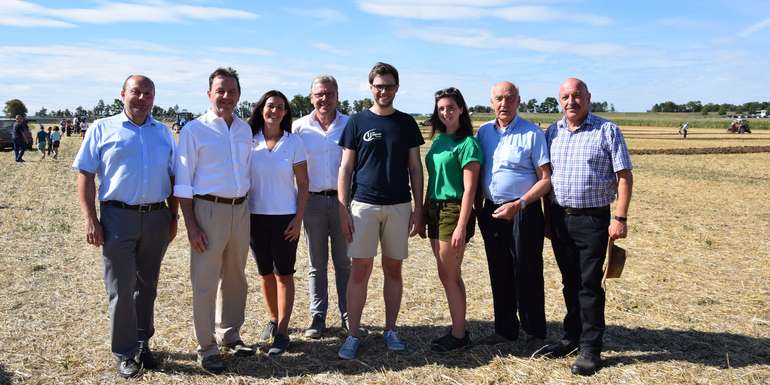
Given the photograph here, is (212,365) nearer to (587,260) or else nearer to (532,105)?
(587,260)

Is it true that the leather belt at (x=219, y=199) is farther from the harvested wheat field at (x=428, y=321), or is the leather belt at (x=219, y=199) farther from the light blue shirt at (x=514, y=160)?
the light blue shirt at (x=514, y=160)

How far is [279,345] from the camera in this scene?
4883mm

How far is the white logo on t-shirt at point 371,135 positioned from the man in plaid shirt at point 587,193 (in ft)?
4.46

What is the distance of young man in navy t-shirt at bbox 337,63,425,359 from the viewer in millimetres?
4566

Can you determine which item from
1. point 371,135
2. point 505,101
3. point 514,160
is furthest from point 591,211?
point 371,135

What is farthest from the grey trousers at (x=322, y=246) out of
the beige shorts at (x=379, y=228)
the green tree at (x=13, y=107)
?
the green tree at (x=13, y=107)

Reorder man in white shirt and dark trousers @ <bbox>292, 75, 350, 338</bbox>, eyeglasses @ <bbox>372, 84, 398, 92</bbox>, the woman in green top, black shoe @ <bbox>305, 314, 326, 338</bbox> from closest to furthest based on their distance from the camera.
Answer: eyeglasses @ <bbox>372, 84, 398, 92</bbox> → the woman in green top → man in white shirt and dark trousers @ <bbox>292, 75, 350, 338</bbox> → black shoe @ <bbox>305, 314, 326, 338</bbox>

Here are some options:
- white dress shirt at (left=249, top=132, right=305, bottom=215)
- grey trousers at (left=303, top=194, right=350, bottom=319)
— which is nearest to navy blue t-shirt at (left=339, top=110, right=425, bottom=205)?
white dress shirt at (left=249, top=132, right=305, bottom=215)

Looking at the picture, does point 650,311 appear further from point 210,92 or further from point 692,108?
point 692,108

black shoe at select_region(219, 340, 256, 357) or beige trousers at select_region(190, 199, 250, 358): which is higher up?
beige trousers at select_region(190, 199, 250, 358)

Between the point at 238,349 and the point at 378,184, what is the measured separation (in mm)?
1736

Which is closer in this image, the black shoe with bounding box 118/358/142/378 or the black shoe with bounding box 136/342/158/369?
the black shoe with bounding box 118/358/142/378

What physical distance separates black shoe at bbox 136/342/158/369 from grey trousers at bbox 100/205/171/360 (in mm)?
82

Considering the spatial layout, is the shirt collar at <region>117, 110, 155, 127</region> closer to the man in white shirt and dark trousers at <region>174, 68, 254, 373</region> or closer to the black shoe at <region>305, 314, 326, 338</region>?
the man in white shirt and dark trousers at <region>174, 68, 254, 373</region>
